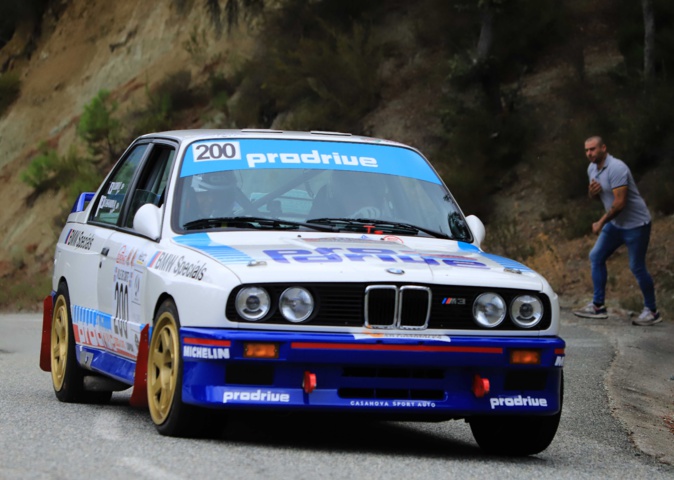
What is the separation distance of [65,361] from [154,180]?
1.39 metres

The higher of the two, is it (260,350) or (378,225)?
(378,225)

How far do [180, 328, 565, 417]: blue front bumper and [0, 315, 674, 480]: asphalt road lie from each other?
0.25 m

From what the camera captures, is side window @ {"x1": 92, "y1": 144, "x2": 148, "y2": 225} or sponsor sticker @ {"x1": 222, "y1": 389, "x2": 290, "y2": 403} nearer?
sponsor sticker @ {"x1": 222, "y1": 389, "x2": 290, "y2": 403}

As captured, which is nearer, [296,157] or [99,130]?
[296,157]

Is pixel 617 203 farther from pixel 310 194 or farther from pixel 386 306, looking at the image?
pixel 386 306

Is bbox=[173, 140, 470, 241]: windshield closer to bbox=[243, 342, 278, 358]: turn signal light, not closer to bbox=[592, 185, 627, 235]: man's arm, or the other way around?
bbox=[243, 342, 278, 358]: turn signal light

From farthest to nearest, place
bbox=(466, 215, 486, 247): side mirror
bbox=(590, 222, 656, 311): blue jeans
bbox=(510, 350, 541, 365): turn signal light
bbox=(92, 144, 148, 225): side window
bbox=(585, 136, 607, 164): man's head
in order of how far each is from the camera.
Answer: bbox=(590, 222, 656, 311): blue jeans, bbox=(585, 136, 607, 164): man's head, bbox=(92, 144, 148, 225): side window, bbox=(466, 215, 486, 247): side mirror, bbox=(510, 350, 541, 365): turn signal light

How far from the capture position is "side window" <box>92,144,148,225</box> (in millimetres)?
8883

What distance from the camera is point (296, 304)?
665cm

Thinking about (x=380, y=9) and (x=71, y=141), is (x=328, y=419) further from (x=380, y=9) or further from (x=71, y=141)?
(x=71, y=141)

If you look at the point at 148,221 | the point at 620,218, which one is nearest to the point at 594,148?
the point at 620,218

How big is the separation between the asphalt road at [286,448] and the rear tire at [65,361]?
0.12m

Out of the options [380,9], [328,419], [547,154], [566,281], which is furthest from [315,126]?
[328,419]

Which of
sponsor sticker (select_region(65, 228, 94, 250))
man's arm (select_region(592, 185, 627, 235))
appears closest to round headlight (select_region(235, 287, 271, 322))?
sponsor sticker (select_region(65, 228, 94, 250))
